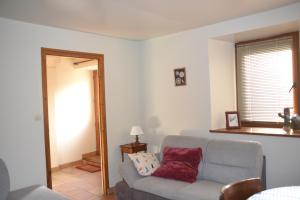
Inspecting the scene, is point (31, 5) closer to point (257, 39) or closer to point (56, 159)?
point (257, 39)

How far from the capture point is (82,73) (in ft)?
19.1

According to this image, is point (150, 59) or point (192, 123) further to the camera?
point (150, 59)

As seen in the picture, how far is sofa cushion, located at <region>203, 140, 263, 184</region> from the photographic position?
267cm

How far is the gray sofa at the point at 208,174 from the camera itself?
2.63m

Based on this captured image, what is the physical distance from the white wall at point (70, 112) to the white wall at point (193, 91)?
2.01 m

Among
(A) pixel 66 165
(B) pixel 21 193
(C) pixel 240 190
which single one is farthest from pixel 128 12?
(A) pixel 66 165

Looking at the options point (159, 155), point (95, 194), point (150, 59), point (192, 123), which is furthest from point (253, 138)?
point (95, 194)

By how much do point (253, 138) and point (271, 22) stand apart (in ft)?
4.64

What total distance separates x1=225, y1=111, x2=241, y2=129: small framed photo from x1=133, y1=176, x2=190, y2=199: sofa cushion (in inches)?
47.0

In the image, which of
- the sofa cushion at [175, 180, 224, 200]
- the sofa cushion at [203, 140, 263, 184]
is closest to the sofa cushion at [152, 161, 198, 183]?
the sofa cushion at [175, 180, 224, 200]

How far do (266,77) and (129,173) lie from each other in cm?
233

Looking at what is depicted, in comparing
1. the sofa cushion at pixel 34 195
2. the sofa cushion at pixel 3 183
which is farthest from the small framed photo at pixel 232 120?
the sofa cushion at pixel 3 183

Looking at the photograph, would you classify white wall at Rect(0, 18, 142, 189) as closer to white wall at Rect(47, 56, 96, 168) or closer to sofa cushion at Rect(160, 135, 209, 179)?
sofa cushion at Rect(160, 135, 209, 179)

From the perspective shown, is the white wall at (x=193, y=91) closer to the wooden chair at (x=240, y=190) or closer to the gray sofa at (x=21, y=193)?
the wooden chair at (x=240, y=190)
